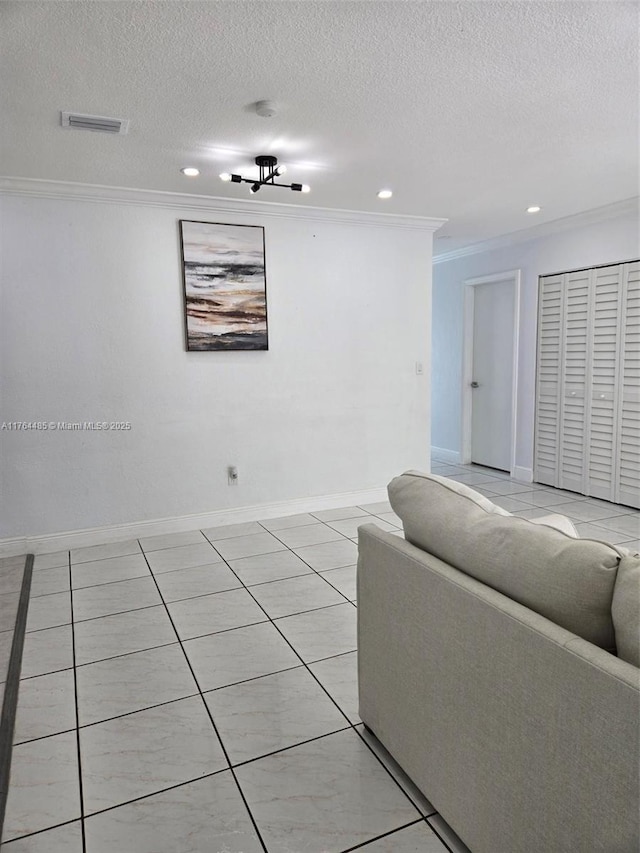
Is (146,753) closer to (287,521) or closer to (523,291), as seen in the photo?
(287,521)

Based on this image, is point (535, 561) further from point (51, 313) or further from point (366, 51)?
point (51, 313)

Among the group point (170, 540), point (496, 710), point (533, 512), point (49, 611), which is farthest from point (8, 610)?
point (533, 512)

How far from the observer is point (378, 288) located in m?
4.59

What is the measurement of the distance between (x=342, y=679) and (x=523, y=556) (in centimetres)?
124

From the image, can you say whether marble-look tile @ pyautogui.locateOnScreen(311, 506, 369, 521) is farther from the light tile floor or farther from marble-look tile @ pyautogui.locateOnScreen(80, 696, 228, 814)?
marble-look tile @ pyautogui.locateOnScreen(80, 696, 228, 814)

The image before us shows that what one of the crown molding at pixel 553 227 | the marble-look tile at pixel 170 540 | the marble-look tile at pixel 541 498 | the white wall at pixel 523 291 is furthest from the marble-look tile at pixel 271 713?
the crown molding at pixel 553 227

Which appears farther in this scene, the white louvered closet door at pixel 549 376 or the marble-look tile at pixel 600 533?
the white louvered closet door at pixel 549 376

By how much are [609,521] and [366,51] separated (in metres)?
3.60

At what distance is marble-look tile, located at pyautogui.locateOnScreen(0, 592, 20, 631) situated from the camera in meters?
2.61

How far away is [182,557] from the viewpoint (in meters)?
3.52

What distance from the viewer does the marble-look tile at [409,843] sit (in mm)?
1416

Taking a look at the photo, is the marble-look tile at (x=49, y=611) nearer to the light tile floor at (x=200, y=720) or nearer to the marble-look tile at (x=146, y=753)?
the light tile floor at (x=200, y=720)

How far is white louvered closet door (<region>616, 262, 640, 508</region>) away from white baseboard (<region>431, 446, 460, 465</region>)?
6.99ft

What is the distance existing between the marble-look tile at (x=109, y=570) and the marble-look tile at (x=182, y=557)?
7 centimetres
